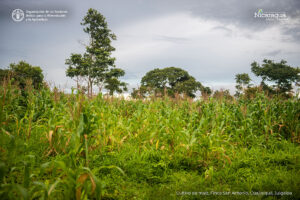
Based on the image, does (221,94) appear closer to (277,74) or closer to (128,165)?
(128,165)

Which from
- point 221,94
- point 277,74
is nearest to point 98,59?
point 221,94

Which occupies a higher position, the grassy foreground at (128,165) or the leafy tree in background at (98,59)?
the leafy tree in background at (98,59)

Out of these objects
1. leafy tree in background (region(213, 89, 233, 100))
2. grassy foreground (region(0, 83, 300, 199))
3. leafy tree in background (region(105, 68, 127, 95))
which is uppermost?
leafy tree in background (region(105, 68, 127, 95))

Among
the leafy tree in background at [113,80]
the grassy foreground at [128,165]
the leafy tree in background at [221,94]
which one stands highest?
the leafy tree in background at [113,80]

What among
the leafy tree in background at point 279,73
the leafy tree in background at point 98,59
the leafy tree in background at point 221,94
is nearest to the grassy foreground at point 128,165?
the leafy tree in background at point 221,94

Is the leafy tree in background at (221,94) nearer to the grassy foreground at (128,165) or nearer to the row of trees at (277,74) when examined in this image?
the grassy foreground at (128,165)

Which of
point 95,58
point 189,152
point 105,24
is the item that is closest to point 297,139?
point 189,152

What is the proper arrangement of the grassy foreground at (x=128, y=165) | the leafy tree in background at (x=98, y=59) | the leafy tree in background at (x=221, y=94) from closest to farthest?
the grassy foreground at (x=128, y=165), the leafy tree in background at (x=221, y=94), the leafy tree in background at (x=98, y=59)

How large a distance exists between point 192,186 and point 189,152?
33.3 inches

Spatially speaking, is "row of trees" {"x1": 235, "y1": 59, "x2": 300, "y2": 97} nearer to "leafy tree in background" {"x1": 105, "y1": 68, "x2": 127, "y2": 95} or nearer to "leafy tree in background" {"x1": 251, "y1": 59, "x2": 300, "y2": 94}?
"leafy tree in background" {"x1": 251, "y1": 59, "x2": 300, "y2": 94}

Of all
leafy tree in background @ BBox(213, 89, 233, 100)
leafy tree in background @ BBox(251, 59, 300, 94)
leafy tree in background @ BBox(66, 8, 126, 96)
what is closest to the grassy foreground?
leafy tree in background @ BBox(213, 89, 233, 100)

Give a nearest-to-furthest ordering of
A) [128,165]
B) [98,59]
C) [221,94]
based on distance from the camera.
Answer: [128,165] < [221,94] < [98,59]

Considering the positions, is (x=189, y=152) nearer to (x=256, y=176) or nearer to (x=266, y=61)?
(x=256, y=176)

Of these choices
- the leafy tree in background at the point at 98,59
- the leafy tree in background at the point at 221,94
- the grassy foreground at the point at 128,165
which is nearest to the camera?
the grassy foreground at the point at 128,165
